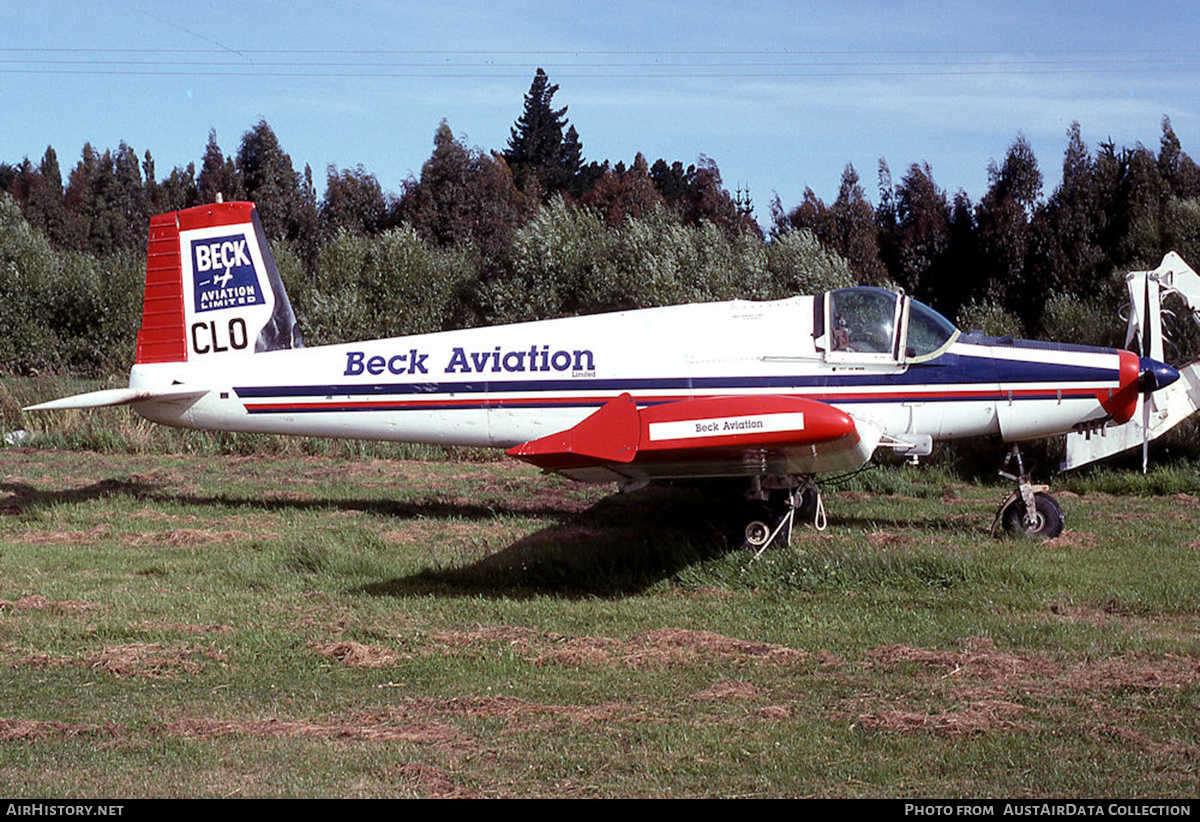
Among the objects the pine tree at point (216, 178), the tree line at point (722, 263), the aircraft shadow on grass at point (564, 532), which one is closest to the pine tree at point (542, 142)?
the pine tree at point (216, 178)

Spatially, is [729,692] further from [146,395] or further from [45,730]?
[146,395]

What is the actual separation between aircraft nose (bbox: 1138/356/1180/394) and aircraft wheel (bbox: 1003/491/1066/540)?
1315 mm

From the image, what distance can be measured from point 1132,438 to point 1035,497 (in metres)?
2.57

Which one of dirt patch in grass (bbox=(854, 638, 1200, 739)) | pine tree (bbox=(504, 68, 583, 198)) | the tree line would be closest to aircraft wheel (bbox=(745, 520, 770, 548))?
dirt patch in grass (bbox=(854, 638, 1200, 739))

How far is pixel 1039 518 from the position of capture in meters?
10.2

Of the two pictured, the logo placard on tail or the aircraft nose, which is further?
the logo placard on tail

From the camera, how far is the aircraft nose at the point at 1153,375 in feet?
33.0

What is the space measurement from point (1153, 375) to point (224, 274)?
30.5 feet

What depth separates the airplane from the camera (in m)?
10.1

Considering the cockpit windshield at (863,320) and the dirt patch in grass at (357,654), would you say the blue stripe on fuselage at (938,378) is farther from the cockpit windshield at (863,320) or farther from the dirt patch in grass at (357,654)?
the dirt patch in grass at (357,654)

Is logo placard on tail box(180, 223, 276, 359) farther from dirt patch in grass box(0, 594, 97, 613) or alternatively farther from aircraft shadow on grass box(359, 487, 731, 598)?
dirt patch in grass box(0, 594, 97, 613)

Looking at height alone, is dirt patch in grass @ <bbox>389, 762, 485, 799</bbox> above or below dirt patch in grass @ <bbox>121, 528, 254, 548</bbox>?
below

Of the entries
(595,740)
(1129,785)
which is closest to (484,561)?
(595,740)

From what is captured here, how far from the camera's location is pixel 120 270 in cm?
2931
